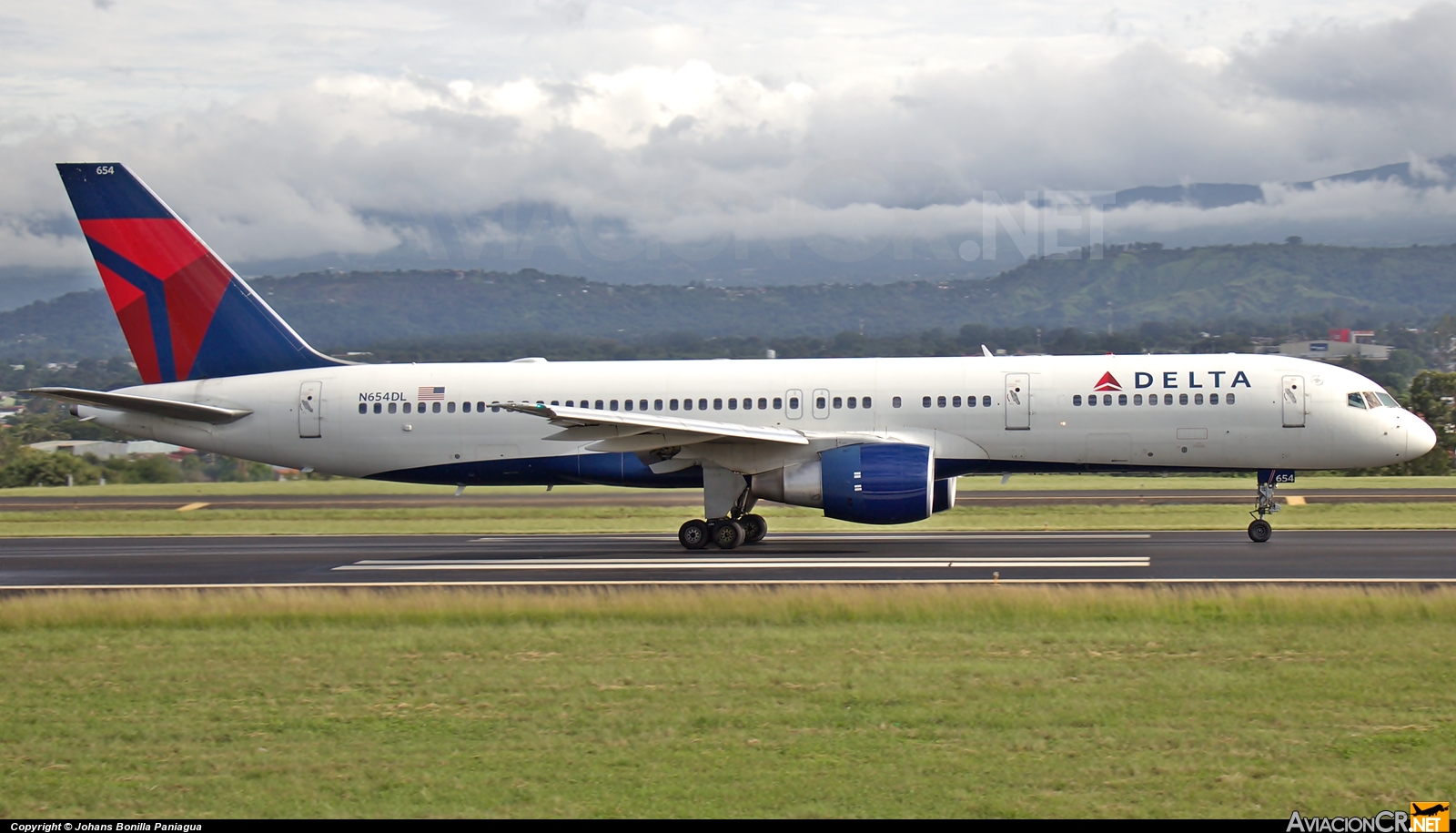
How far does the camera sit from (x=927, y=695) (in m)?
13.0

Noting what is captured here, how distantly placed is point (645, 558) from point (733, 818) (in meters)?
17.2

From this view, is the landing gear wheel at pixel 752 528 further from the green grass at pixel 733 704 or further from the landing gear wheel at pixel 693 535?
the green grass at pixel 733 704

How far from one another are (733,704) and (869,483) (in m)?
14.0

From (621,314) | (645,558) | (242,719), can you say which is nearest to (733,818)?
(242,719)

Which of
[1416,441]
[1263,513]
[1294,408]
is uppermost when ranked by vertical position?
[1294,408]

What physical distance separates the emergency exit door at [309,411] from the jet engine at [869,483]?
435 inches

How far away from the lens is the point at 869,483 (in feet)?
86.7

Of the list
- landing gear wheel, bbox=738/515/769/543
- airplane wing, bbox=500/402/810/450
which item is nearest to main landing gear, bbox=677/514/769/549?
landing gear wheel, bbox=738/515/769/543

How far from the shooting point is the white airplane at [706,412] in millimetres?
27469

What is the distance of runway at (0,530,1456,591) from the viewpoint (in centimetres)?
2222

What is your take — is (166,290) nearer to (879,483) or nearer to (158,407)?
(158,407)

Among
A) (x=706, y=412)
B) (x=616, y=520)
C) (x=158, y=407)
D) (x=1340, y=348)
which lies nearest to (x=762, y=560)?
(x=706, y=412)

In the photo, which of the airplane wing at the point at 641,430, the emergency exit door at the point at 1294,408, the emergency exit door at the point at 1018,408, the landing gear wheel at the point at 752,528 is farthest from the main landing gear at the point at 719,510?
the emergency exit door at the point at 1294,408

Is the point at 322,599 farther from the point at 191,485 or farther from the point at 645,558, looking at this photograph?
the point at 191,485
